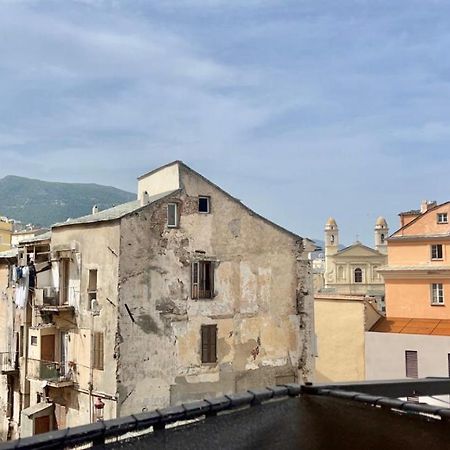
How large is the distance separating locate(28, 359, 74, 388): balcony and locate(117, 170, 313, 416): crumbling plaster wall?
3852 mm

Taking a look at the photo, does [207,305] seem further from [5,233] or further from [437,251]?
[5,233]

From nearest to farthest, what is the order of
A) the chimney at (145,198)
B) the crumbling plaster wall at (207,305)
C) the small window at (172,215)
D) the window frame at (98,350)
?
the crumbling plaster wall at (207,305) < the window frame at (98,350) < the small window at (172,215) < the chimney at (145,198)

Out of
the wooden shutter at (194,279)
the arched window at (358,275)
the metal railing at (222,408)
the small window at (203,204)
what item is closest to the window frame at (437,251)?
the small window at (203,204)

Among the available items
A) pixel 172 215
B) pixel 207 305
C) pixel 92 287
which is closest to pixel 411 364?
pixel 207 305

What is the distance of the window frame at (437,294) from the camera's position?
30.7m

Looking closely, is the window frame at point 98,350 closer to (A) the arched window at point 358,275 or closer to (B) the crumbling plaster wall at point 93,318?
(B) the crumbling plaster wall at point 93,318

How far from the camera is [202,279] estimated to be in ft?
76.3

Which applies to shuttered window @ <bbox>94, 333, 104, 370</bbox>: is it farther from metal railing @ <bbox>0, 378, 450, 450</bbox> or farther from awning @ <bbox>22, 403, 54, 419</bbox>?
metal railing @ <bbox>0, 378, 450, 450</bbox>

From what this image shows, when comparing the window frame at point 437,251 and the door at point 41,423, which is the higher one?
the window frame at point 437,251

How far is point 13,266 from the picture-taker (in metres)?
28.0

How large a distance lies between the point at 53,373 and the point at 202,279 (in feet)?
26.0

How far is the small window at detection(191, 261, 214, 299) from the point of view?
75.2 feet

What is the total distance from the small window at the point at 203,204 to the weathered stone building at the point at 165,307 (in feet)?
0.15

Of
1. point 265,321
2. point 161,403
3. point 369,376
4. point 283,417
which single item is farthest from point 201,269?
point 283,417
